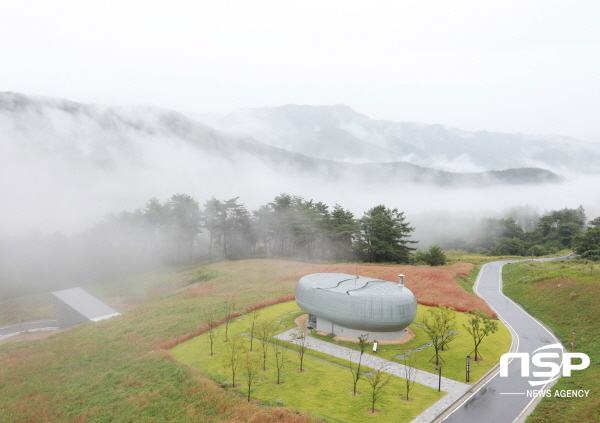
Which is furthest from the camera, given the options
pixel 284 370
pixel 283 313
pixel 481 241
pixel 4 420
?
pixel 481 241

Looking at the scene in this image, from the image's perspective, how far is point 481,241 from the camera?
123m

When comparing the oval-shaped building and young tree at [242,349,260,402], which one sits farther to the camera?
the oval-shaped building

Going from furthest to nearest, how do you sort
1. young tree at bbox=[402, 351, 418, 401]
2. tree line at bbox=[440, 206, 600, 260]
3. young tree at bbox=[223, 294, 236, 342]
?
tree line at bbox=[440, 206, 600, 260], young tree at bbox=[223, 294, 236, 342], young tree at bbox=[402, 351, 418, 401]

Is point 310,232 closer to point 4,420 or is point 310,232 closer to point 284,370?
point 284,370

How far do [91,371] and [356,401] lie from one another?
59.3 ft

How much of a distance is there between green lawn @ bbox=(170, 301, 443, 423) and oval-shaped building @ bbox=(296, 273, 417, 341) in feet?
13.0

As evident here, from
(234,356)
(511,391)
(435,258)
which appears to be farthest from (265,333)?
(435,258)

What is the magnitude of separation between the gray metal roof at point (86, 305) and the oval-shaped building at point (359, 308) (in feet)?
81.1

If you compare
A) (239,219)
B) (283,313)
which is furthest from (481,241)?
(283,313)

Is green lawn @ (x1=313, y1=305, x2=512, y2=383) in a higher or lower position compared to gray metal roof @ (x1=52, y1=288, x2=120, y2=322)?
higher

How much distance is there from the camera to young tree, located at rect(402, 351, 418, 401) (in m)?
22.0
